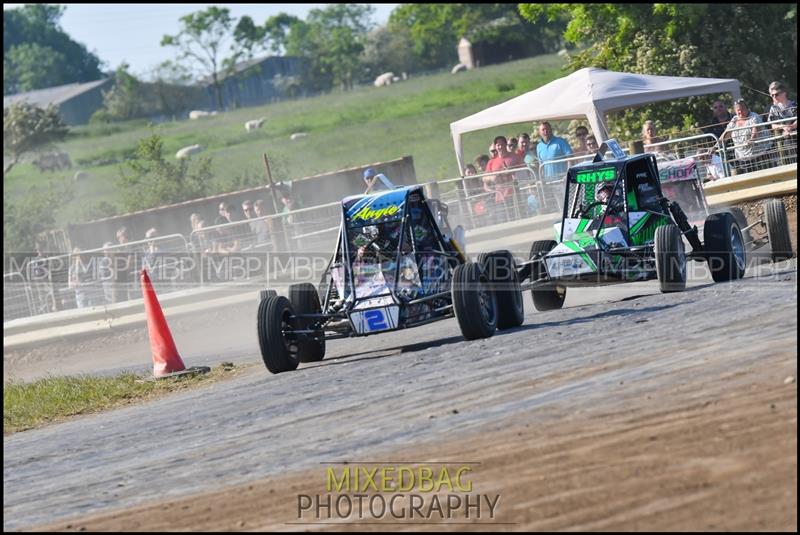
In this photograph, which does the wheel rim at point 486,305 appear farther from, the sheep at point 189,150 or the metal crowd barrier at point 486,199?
the sheep at point 189,150

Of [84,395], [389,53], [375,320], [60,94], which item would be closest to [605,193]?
[375,320]

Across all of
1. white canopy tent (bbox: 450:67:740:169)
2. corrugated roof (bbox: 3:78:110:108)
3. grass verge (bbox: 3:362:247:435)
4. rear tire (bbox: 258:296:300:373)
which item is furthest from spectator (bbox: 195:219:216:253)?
corrugated roof (bbox: 3:78:110:108)

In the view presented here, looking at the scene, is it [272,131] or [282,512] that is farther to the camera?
[272,131]

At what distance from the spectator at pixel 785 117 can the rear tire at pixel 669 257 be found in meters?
5.12

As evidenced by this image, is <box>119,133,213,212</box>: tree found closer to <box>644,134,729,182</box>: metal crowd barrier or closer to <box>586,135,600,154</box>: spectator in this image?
<box>586,135,600,154</box>: spectator

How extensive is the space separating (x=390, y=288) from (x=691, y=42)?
1584cm

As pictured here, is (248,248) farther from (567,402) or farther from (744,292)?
(567,402)

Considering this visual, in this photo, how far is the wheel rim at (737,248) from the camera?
13.3 meters

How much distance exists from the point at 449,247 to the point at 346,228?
108 cm

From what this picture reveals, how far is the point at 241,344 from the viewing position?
56.3 ft

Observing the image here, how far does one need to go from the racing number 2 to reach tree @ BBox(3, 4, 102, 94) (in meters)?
131

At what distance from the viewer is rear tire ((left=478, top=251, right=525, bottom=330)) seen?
1219cm

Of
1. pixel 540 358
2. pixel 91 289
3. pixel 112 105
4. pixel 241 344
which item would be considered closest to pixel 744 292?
pixel 540 358

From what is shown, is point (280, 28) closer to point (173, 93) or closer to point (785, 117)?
point (173, 93)
